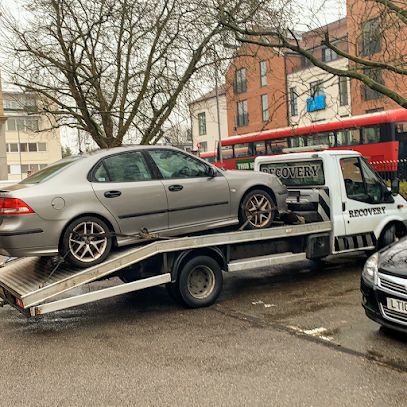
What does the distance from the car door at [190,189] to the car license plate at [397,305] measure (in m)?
2.60

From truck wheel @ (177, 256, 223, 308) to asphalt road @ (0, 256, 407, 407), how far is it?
156mm

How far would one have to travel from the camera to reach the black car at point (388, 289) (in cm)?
474

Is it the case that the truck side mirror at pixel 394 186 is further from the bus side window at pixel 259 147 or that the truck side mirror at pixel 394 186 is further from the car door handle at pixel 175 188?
the bus side window at pixel 259 147

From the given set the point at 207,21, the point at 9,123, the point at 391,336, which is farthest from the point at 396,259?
the point at 9,123

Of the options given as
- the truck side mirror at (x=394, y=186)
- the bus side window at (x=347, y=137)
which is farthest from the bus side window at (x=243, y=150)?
the truck side mirror at (x=394, y=186)

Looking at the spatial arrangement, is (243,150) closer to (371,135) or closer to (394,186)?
(371,135)

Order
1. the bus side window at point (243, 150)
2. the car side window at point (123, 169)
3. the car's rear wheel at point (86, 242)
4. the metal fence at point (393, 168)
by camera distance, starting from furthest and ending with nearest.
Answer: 1. the bus side window at point (243, 150)
2. the metal fence at point (393, 168)
3. the car side window at point (123, 169)
4. the car's rear wheel at point (86, 242)

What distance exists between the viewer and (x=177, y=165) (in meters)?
6.66

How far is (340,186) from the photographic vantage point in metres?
7.86

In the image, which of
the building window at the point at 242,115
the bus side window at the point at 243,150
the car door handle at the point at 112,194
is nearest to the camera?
the car door handle at the point at 112,194

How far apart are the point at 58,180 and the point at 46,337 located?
5.69 ft

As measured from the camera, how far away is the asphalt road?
391 cm

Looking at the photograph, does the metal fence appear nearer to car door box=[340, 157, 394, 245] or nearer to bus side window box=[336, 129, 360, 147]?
bus side window box=[336, 129, 360, 147]

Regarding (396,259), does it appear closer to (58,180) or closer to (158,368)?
(158,368)
